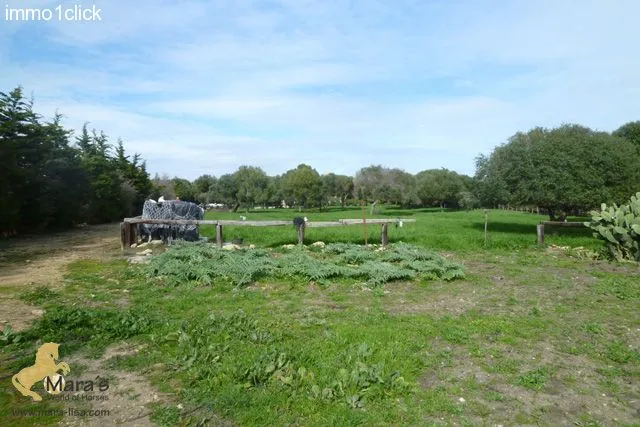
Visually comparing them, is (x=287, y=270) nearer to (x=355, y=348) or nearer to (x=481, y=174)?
(x=355, y=348)

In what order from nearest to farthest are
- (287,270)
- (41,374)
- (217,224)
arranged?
1. (41,374)
2. (287,270)
3. (217,224)

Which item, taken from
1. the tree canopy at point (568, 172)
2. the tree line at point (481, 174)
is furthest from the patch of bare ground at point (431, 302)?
the tree canopy at point (568, 172)

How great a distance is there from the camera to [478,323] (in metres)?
5.97

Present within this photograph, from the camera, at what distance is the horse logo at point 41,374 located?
395cm

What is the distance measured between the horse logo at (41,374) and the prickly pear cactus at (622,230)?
13633 millimetres

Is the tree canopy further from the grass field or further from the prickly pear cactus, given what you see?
the grass field

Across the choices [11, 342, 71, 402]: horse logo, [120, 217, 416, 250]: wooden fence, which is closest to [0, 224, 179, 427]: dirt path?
[11, 342, 71, 402]: horse logo

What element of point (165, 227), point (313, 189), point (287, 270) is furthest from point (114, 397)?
point (313, 189)

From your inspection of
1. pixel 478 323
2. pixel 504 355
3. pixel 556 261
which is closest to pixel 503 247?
pixel 556 261

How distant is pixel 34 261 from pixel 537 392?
13.3 metres

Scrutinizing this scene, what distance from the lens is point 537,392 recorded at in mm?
3994

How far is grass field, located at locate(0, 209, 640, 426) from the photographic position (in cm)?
366

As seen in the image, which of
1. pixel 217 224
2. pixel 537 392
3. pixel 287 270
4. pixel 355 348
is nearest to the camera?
pixel 537 392

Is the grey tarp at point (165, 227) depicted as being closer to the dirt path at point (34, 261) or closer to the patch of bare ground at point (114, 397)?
the dirt path at point (34, 261)
